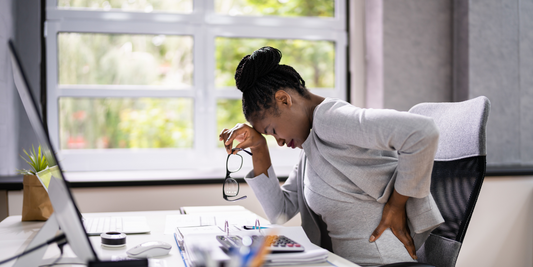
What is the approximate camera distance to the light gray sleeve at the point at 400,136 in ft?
3.05

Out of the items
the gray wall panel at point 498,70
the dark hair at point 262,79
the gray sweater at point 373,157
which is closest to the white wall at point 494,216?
the gray wall panel at point 498,70

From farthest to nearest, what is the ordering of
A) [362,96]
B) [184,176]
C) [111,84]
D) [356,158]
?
[362,96] → [111,84] → [184,176] → [356,158]

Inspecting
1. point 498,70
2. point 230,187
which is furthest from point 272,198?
point 498,70

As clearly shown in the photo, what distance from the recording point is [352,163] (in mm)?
1098

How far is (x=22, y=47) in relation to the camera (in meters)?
2.07

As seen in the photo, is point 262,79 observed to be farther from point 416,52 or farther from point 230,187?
point 416,52

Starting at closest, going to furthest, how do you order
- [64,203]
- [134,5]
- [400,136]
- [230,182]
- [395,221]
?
[64,203] → [400,136] → [395,221] → [230,182] → [134,5]

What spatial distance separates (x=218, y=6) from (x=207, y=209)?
1.26 meters

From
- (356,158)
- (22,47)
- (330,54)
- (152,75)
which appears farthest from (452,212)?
(22,47)

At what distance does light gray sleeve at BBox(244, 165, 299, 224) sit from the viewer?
138cm

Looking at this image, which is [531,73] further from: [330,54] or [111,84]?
[111,84]

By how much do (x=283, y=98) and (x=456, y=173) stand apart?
1.77 feet

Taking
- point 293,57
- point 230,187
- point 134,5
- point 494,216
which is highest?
point 134,5

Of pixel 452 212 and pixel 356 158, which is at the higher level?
pixel 356 158
